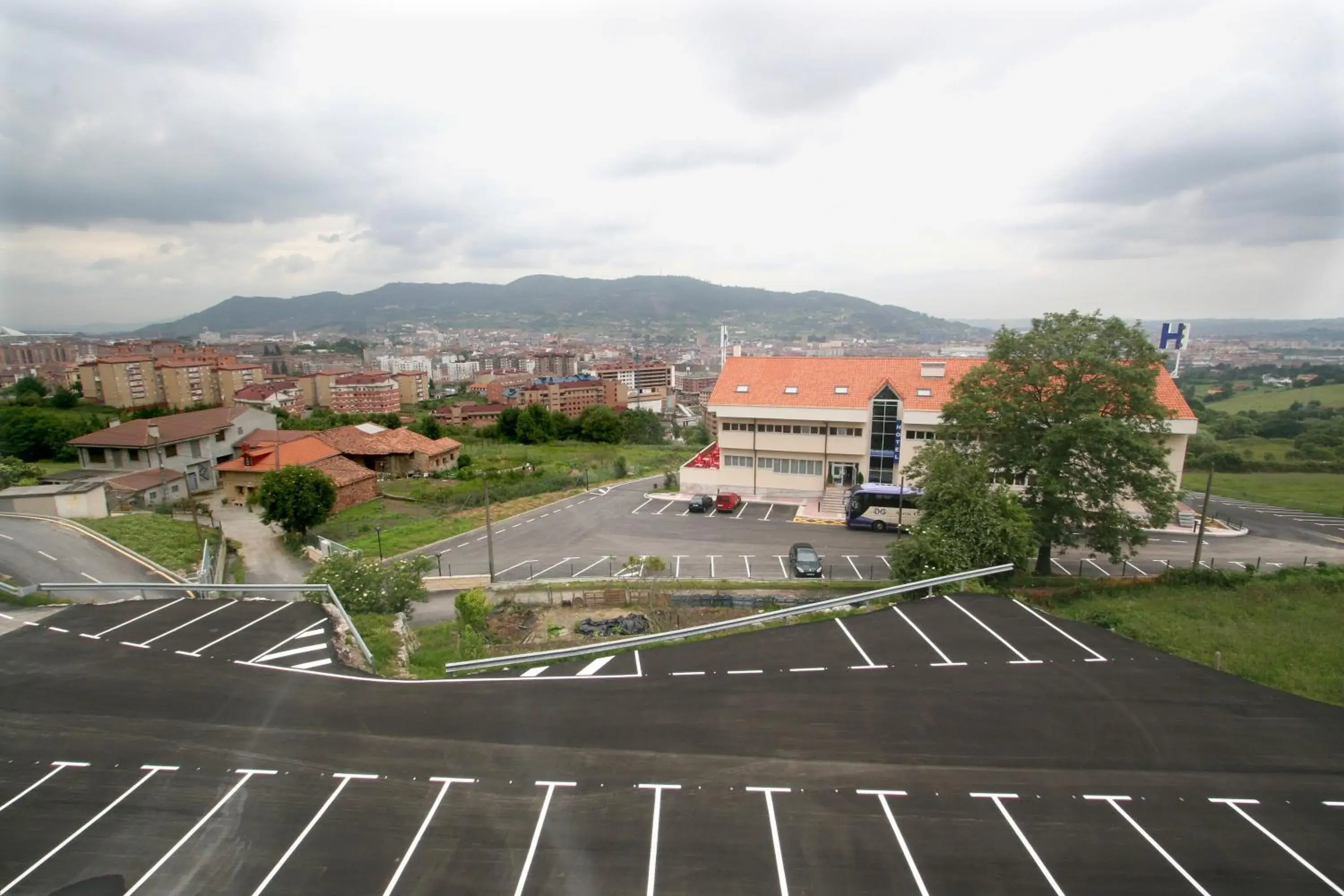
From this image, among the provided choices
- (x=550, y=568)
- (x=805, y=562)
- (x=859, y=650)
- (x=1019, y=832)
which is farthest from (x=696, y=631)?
(x=550, y=568)

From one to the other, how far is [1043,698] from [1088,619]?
416 centimetres

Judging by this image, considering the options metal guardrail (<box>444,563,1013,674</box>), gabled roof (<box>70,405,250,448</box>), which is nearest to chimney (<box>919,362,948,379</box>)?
metal guardrail (<box>444,563,1013,674</box>)

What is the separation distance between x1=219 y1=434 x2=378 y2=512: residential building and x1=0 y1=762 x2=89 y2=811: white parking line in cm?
2830

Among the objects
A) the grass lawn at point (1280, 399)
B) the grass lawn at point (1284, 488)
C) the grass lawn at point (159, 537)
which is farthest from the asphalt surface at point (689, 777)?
the grass lawn at point (1280, 399)

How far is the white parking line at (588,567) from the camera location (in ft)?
76.0

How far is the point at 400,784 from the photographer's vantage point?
862 centimetres

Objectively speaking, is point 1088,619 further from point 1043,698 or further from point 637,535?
point 637,535

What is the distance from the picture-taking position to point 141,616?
14.7 meters

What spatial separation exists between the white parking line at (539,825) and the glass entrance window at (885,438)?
83.5ft

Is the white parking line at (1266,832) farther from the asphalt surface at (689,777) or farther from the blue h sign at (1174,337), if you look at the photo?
the blue h sign at (1174,337)

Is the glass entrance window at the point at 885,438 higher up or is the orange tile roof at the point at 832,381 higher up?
the orange tile roof at the point at 832,381

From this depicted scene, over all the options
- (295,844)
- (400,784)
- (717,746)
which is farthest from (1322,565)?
(295,844)

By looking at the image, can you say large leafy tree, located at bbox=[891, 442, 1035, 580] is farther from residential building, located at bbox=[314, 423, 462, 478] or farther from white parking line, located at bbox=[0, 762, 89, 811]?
residential building, located at bbox=[314, 423, 462, 478]

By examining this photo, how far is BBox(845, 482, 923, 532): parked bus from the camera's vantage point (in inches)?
1079
